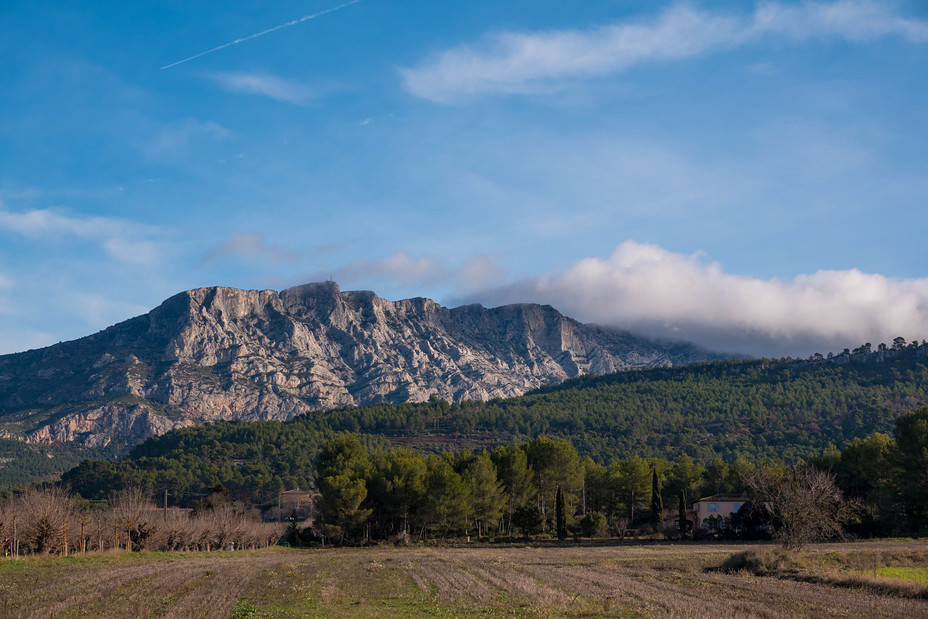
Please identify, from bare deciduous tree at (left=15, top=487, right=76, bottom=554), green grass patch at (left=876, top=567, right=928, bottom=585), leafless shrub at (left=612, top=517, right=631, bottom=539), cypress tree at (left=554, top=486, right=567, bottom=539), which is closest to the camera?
green grass patch at (left=876, top=567, right=928, bottom=585)

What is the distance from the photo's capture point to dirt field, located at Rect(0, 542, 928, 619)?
2675 centimetres

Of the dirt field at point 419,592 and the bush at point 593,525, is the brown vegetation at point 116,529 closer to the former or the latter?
the dirt field at point 419,592

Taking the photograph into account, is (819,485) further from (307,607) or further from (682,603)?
(307,607)

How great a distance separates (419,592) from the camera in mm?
34125

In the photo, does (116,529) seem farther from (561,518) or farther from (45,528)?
(561,518)

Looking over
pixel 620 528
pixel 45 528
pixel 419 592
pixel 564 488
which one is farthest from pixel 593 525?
pixel 419 592

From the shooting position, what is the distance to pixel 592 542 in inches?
3378

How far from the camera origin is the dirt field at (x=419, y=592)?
26750mm

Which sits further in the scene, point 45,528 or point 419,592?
point 45,528

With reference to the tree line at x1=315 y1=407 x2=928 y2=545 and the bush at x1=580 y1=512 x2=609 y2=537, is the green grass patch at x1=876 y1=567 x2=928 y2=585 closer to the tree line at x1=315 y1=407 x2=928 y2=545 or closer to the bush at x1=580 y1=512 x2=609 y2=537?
the tree line at x1=315 y1=407 x2=928 y2=545

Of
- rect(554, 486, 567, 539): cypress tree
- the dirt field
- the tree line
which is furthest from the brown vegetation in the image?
rect(554, 486, 567, 539): cypress tree

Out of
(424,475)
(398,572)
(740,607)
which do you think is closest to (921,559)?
(740,607)

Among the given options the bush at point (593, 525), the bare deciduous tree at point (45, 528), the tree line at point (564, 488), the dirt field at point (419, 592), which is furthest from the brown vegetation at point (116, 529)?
the bush at point (593, 525)

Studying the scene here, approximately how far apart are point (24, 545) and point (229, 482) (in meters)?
113
